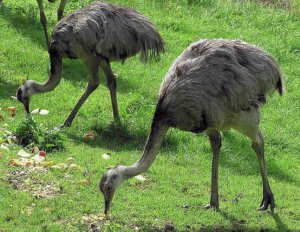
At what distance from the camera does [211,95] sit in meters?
8.45

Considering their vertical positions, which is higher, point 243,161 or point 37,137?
point 37,137

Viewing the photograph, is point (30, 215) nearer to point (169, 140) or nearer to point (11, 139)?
point (11, 139)

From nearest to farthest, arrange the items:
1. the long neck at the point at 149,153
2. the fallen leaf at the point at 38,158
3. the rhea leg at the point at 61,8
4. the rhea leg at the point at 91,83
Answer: the long neck at the point at 149,153
the fallen leaf at the point at 38,158
the rhea leg at the point at 91,83
the rhea leg at the point at 61,8

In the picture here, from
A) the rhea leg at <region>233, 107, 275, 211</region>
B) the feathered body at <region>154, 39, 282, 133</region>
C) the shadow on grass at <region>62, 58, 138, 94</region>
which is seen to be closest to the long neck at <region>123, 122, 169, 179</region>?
the feathered body at <region>154, 39, 282, 133</region>

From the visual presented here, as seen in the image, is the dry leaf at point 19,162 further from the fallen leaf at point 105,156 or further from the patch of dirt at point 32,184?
the fallen leaf at point 105,156

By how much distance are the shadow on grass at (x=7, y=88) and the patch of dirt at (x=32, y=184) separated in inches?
125

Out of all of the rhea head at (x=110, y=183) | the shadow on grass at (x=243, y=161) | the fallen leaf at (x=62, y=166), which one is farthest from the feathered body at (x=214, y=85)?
the shadow on grass at (x=243, y=161)

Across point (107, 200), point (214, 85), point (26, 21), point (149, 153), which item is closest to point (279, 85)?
point (214, 85)

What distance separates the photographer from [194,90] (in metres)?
8.41

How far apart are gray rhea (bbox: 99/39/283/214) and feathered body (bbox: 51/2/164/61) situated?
7.48ft

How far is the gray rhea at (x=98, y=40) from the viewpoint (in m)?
11.0

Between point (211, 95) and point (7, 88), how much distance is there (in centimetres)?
505

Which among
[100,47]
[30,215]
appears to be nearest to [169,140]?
[100,47]

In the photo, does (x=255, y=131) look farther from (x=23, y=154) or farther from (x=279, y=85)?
(x=23, y=154)
